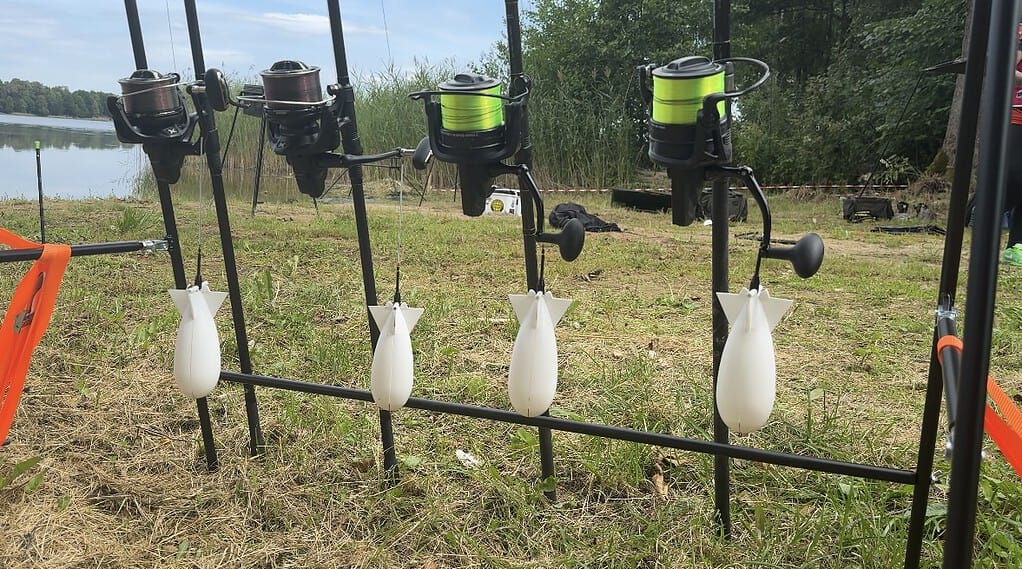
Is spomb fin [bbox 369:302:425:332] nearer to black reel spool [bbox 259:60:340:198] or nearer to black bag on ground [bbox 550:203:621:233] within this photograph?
Answer: black reel spool [bbox 259:60:340:198]

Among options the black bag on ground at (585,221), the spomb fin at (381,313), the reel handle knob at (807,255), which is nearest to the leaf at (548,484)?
the spomb fin at (381,313)

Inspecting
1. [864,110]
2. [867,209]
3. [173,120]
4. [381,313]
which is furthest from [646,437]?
[864,110]

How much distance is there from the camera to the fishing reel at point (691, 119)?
4.08 ft

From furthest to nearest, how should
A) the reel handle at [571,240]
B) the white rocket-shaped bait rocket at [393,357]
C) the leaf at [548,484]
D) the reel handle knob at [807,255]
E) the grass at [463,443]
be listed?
the leaf at [548,484], the grass at [463,443], the white rocket-shaped bait rocket at [393,357], the reel handle at [571,240], the reel handle knob at [807,255]

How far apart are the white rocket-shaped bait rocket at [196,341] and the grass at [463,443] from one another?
33 centimetres

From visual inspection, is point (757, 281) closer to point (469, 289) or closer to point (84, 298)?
point (469, 289)

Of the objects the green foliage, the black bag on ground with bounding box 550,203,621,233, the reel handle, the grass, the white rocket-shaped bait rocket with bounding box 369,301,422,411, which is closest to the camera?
the reel handle

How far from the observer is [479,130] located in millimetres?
1414

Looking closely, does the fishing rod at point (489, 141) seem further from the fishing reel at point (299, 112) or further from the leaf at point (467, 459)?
the leaf at point (467, 459)

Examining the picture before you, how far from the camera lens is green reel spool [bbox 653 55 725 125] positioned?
1.25 metres

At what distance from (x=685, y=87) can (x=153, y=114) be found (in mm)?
1145

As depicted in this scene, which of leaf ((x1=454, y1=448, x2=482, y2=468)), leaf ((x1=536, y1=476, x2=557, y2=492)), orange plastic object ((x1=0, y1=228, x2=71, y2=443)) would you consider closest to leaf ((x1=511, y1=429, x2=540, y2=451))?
leaf ((x1=454, y1=448, x2=482, y2=468))

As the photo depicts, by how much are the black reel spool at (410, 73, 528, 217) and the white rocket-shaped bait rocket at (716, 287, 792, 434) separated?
484 millimetres

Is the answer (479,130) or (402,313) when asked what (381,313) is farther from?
(479,130)
